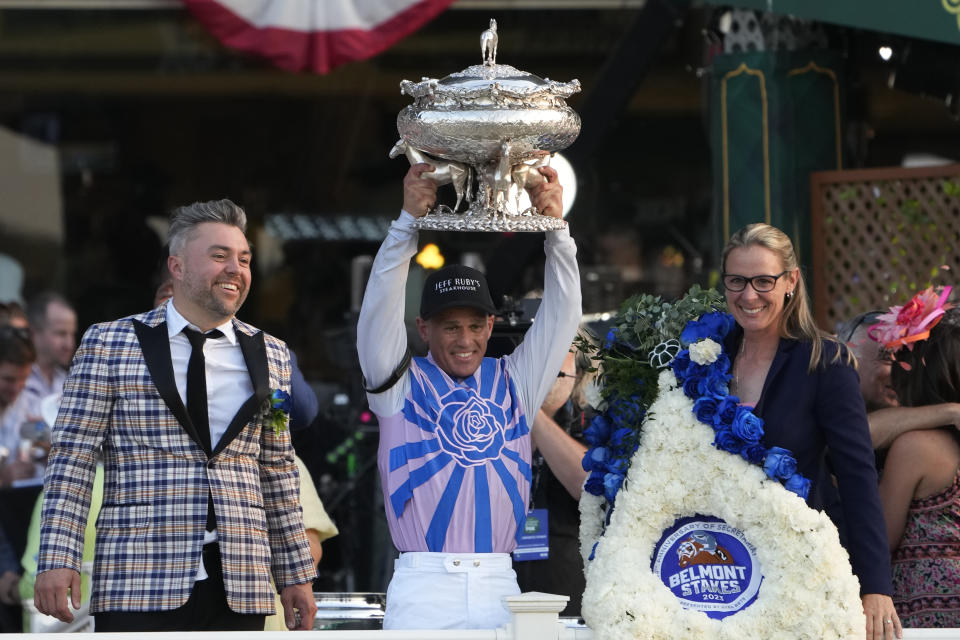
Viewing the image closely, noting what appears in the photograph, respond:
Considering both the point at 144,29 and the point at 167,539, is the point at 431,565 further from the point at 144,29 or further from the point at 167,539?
the point at 144,29

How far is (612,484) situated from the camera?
3463 millimetres

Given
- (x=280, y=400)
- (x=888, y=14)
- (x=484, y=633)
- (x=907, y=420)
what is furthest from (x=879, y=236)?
(x=484, y=633)

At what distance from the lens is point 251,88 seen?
404 inches

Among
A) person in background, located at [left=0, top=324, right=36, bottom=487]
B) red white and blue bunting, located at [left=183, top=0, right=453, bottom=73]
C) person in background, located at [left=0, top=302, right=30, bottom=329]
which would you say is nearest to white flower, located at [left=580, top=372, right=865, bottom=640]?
person in background, located at [left=0, top=324, right=36, bottom=487]

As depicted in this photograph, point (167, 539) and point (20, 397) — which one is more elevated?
point (20, 397)

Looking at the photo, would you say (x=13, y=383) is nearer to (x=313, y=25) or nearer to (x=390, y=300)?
(x=313, y=25)

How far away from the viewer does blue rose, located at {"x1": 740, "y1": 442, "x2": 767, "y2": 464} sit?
3.32 metres

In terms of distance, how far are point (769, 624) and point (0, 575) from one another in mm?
3631

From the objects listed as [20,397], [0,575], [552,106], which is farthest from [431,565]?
[20,397]

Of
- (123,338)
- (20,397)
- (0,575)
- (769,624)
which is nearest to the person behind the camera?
(769,624)

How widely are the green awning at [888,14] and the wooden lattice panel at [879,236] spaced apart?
2.32 ft

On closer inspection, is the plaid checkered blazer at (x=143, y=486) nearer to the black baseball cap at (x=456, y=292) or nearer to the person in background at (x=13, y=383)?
the black baseball cap at (x=456, y=292)

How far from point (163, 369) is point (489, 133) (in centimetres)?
107

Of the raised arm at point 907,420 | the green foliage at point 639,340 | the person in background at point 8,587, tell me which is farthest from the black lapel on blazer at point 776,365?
the person in background at point 8,587
